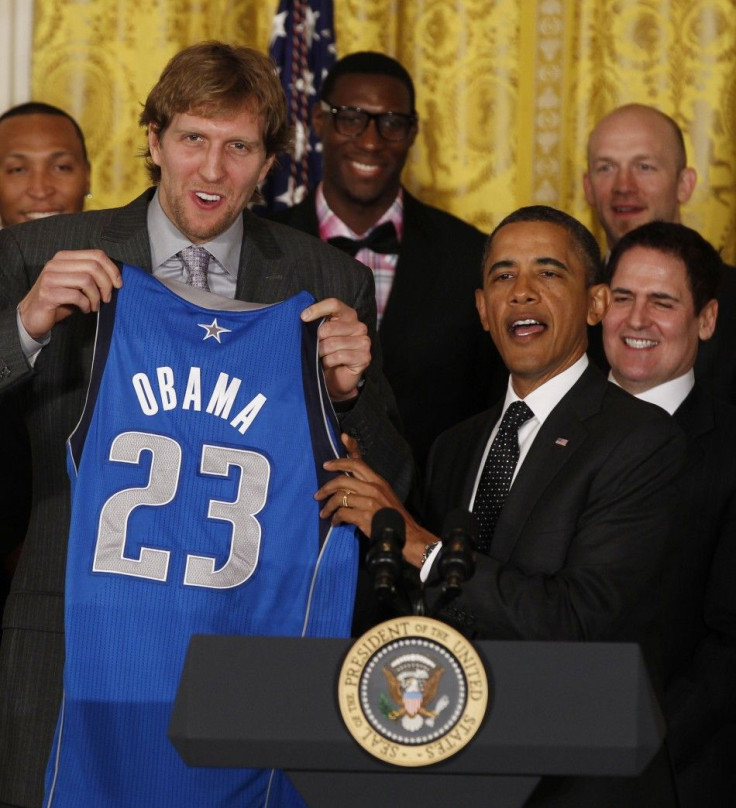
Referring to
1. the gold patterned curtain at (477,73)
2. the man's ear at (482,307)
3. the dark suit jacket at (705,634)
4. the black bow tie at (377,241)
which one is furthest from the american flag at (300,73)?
the dark suit jacket at (705,634)

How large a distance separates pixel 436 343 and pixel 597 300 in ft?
3.52

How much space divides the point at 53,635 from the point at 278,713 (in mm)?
824

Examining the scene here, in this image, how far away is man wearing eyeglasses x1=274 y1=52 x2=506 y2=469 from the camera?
12.9 feet

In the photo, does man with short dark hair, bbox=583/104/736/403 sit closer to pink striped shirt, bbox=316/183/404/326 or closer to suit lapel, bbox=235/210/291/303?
pink striped shirt, bbox=316/183/404/326

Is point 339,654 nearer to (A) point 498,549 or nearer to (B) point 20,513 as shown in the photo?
(A) point 498,549

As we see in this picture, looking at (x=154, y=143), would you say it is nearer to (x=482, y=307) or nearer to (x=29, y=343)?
(x=29, y=343)

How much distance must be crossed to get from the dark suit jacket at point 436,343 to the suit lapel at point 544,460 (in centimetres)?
118

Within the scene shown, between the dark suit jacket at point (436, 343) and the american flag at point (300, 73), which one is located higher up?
the american flag at point (300, 73)

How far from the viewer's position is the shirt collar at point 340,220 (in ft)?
13.9

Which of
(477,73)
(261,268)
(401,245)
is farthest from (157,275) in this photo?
(477,73)

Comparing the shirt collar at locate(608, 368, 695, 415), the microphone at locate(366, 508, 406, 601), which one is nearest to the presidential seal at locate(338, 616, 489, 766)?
the microphone at locate(366, 508, 406, 601)

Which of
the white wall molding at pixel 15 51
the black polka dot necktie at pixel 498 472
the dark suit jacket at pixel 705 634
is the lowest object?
the dark suit jacket at pixel 705 634

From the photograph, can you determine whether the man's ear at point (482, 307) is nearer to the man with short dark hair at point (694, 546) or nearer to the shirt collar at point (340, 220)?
the man with short dark hair at point (694, 546)

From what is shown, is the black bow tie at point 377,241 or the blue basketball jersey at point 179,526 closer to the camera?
the blue basketball jersey at point 179,526
